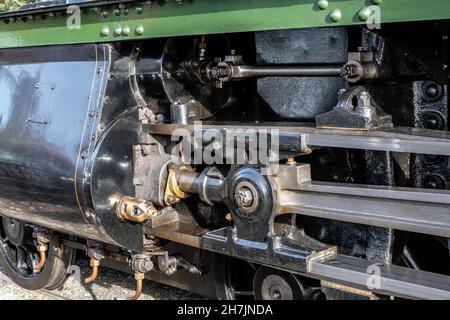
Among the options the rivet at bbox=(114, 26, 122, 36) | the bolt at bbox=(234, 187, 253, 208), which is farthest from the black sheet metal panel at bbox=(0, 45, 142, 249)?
the bolt at bbox=(234, 187, 253, 208)

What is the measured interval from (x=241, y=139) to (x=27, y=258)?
8.72 feet

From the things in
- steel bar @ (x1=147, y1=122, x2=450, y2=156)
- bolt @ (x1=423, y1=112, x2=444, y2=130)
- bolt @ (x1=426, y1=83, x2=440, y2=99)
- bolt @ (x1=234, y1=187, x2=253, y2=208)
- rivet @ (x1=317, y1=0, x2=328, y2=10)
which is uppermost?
rivet @ (x1=317, y1=0, x2=328, y2=10)

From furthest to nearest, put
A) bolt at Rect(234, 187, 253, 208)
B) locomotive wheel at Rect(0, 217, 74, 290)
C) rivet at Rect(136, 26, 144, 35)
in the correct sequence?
locomotive wheel at Rect(0, 217, 74, 290)
rivet at Rect(136, 26, 144, 35)
bolt at Rect(234, 187, 253, 208)

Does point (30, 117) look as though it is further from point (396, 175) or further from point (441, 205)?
point (441, 205)

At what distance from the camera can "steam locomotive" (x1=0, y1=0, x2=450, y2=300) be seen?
2250 mm

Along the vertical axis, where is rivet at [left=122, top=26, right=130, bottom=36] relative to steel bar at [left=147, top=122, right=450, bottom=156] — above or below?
above

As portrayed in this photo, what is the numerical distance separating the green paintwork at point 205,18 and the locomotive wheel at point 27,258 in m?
1.49

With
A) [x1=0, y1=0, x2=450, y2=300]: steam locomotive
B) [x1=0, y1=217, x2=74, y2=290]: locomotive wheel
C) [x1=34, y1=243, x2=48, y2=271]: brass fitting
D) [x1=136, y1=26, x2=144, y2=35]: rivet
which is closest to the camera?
[x1=0, y1=0, x2=450, y2=300]: steam locomotive

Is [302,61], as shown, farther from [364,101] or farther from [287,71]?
[364,101]

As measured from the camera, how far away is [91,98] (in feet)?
9.61

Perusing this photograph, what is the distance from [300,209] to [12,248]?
2.95 metres

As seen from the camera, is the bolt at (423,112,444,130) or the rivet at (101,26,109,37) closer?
the bolt at (423,112,444,130)

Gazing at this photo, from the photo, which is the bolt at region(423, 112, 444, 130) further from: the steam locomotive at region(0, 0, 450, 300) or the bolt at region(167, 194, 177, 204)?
the bolt at region(167, 194, 177, 204)

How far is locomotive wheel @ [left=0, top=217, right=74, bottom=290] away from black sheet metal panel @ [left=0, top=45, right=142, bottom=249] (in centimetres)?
79
